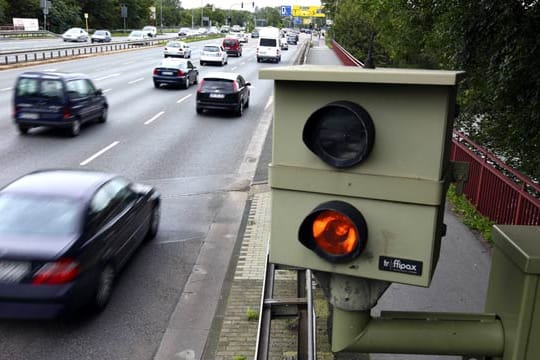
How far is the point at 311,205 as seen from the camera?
200cm

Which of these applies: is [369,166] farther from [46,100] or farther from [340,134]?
[46,100]

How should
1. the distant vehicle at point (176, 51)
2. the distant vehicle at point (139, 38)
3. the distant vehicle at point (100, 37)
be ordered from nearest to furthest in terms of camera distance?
the distant vehicle at point (176, 51)
the distant vehicle at point (100, 37)
the distant vehicle at point (139, 38)

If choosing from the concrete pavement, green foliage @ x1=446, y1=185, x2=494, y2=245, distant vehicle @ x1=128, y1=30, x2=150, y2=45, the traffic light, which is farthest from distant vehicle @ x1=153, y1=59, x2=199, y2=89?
distant vehicle @ x1=128, y1=30, x2=150, y2=45

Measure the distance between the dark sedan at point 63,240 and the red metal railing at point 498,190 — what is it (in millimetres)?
5356

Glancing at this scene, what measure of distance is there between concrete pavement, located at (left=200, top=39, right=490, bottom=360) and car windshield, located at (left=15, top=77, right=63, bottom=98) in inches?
373

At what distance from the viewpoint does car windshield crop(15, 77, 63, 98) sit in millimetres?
16188

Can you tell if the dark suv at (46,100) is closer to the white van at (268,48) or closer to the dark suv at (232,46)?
the white van at (268,48)

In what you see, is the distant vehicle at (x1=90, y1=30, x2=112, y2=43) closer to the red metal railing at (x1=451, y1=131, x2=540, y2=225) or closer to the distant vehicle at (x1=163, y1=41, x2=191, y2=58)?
the distant vehicle at (x1=163, y1=41, x2=191, y2=58)

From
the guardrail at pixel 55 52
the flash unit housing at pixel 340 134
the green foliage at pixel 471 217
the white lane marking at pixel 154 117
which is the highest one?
the flash unit housing at pixel 340 134

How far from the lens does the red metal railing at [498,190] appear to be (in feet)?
26.7

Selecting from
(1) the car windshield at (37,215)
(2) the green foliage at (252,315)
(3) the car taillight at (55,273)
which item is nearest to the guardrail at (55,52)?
(1) the car windshield at (37,215)

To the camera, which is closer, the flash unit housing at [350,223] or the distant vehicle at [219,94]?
the flash unit housing at [350,223]

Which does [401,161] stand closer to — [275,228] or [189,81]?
[275,228]

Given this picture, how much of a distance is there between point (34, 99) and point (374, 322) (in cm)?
1615
